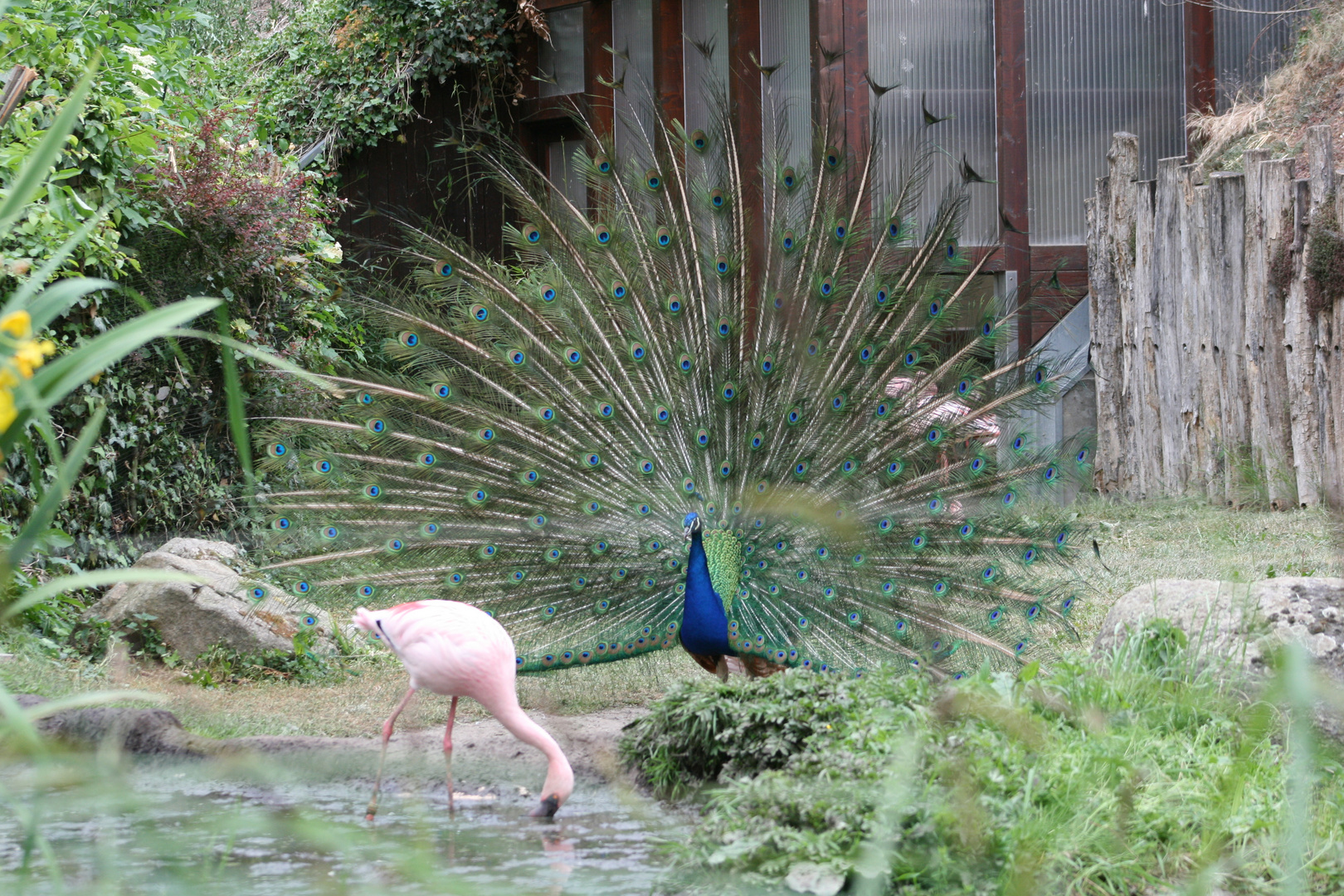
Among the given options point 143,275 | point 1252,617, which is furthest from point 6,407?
point 143,275

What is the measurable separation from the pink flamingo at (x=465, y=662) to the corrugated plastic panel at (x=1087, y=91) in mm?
7897

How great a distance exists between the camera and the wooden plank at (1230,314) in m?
8.54

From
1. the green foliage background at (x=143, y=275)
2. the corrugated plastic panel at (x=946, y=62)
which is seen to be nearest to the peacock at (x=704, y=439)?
the green foliage background at (x=143, y=275)

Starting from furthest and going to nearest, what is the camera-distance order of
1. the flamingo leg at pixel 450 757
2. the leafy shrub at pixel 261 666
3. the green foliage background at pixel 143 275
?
the green foliage background at pixel 143 275 < the leafy shrub at pixel 261 666 < the flamingo leg at pixel 450 757

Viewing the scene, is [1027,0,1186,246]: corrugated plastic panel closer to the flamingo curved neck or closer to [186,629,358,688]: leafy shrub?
[186,629,358,688]: leafy shrub

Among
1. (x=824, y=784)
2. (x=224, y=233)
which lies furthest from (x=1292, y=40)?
(x=824, y=784)

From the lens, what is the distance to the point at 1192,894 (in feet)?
6.93

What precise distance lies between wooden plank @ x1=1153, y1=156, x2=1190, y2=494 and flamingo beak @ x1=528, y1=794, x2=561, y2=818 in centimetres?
675

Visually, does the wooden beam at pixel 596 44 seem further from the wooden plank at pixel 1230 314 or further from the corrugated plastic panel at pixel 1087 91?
the wooden plank at pixel 1230 314

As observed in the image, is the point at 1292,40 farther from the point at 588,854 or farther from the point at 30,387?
the point at 30,387

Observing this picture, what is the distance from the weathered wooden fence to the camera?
25.8ft

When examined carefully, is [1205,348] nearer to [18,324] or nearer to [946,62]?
[946,62]

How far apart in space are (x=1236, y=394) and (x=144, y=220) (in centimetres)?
703

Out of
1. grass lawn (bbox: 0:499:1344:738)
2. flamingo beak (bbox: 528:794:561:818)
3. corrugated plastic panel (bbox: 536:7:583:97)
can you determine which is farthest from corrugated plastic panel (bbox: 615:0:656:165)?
flamingo beak (bbox: 528:794:561:818)
